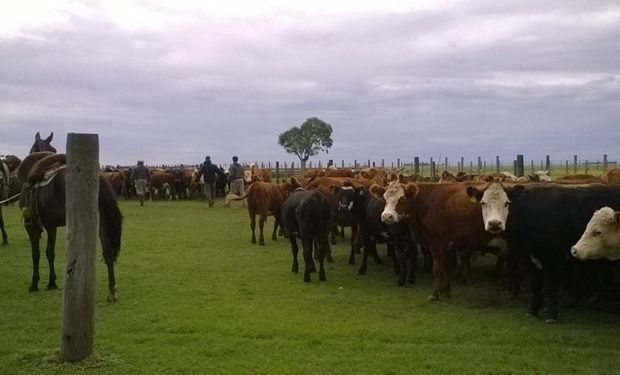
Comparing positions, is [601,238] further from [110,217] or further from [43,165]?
[43,165]

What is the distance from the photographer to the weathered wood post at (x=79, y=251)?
623cm

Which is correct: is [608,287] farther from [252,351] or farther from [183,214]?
[183,214]

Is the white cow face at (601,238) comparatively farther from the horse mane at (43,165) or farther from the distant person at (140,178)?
the distant person at (140,178)

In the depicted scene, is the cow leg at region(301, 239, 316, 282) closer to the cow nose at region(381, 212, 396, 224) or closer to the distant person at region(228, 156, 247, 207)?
the cow nose at region(381, 212, 396, 224)

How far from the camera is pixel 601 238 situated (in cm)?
732

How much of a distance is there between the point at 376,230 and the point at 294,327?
13.3ft

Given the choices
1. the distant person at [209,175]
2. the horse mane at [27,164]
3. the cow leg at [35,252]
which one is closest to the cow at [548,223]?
the cow leg at [35,252]

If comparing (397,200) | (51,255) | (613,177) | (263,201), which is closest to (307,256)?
(397,200)

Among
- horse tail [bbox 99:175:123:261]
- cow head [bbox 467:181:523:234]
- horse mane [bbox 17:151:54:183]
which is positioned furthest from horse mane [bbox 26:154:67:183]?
cow head [bbox 467:181:523:234]

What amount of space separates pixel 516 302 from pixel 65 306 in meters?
6.02

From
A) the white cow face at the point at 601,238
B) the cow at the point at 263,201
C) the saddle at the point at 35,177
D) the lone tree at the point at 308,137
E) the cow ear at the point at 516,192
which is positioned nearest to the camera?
the white cow face at the point at 601,238

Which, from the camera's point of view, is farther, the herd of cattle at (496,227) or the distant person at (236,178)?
the distant person at (236,178)

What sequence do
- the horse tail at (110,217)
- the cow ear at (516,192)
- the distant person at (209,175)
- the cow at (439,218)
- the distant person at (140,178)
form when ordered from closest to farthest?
the cow ear at (516,192), the horse tail at (110,217), the cow at (439,218), the distant person at (209,175), the distant person at (140,178)

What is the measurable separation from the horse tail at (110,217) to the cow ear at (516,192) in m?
5.17
